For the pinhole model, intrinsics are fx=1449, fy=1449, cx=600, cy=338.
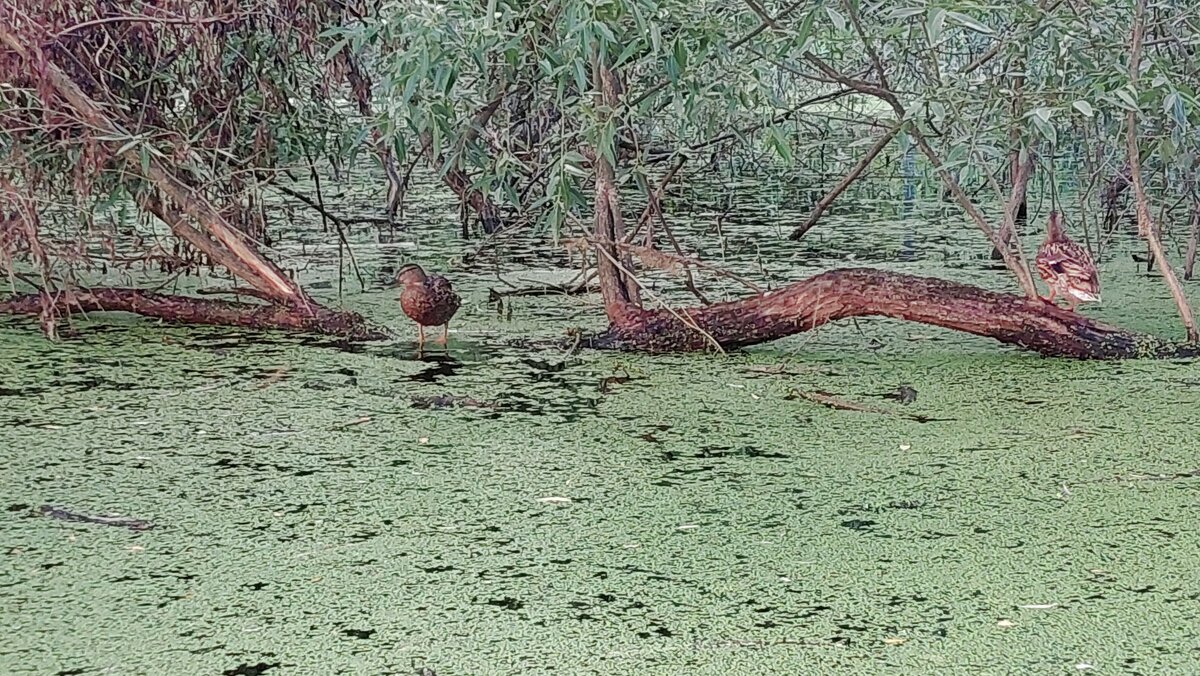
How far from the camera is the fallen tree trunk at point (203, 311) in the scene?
12.4 feet

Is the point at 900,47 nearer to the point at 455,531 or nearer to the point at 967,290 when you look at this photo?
the point at 967,290

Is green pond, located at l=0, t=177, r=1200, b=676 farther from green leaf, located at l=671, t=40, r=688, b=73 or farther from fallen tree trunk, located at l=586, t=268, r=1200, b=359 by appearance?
green leaf, located at l=671, t=40, r=688, b=73

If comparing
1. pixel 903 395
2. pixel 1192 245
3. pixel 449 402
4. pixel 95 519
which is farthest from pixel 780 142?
pixel 1192 245

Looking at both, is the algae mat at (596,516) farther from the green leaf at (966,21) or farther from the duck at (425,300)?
the green leaf at (966,21)

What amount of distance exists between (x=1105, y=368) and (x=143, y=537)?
2.16 meters

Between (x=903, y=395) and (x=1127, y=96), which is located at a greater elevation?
(x=1127, y=96)

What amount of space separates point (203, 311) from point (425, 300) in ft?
2.13

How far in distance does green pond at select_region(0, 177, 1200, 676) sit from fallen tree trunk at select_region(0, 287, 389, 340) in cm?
7

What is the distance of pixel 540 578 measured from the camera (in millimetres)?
2039

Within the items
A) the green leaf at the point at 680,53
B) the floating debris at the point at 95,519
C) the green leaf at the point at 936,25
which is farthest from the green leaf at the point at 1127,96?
the floating debris at the point at 95,519

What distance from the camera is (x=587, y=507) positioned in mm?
2365

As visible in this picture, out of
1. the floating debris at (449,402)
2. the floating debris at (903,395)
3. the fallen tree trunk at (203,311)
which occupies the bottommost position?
the floating debris at (449,402)

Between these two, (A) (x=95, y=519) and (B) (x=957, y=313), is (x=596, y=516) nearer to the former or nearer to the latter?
(A) (x=95, y=519)

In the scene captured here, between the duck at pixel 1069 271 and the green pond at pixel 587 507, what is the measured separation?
21 cm
